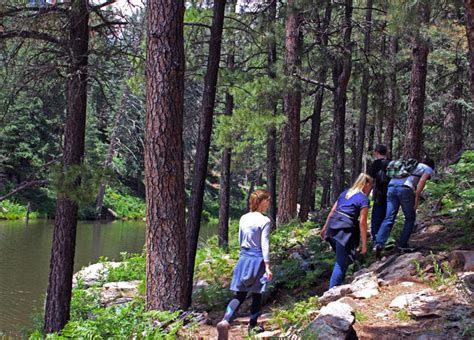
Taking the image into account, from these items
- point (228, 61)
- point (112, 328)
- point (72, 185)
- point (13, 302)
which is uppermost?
point (228, 61)

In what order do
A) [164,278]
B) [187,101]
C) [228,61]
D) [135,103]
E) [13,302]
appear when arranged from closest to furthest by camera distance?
[164,278] → [13,302] → [228,61] → [187,101] → [135,103]

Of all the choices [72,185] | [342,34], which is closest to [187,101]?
[342,34]

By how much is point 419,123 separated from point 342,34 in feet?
10.5

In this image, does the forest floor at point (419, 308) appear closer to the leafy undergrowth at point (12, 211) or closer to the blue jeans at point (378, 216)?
the blue jeans at point (378, 216)

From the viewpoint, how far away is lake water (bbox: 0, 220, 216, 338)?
12.6 m

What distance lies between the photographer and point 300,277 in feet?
25.1

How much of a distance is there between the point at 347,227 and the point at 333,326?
1.86 meters

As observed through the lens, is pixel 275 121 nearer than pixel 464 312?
No

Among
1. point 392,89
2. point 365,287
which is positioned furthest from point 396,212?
point 392,89

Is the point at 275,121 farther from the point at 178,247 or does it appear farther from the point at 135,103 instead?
the point at 135,103

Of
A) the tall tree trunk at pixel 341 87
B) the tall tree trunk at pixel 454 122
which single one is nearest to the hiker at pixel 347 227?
the tall tree trunk at pixel 341 87

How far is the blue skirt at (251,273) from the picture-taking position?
559 centimetres

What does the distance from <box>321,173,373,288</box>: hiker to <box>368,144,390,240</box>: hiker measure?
1.26m

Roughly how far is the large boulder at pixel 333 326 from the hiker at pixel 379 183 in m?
3.07
